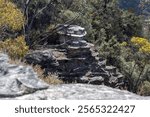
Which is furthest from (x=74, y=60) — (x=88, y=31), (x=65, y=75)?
(x=88, y=31)

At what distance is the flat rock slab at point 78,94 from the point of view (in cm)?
989

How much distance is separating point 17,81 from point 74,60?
937 inches

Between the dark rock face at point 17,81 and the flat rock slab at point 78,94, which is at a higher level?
the dark rock face at point 17,81

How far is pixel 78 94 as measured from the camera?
10.2 meters

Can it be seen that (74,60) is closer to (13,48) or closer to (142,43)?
(142,43)

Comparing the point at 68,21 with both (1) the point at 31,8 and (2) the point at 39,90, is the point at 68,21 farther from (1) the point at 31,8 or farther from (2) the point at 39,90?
(2) the point at 39,90

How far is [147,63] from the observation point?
45844 mm

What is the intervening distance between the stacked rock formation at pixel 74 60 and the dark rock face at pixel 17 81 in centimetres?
1900

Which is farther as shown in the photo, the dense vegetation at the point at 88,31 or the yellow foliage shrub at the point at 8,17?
the dense vegetation at the point at 88,31

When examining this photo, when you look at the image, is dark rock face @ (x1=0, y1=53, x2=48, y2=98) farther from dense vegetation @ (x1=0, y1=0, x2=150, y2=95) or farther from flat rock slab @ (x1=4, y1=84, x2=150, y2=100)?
dense vegetation @ (x1=0, y1=0, x2=150, y2=95)

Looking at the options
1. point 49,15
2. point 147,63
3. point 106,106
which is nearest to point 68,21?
point 49,15

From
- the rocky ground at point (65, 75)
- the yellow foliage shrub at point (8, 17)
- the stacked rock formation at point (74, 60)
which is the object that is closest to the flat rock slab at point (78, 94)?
the rocky ground at point (65, 75)

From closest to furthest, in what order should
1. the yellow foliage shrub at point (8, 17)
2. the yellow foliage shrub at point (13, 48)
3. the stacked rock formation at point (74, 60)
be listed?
1. the yellow foliage shrub at point (13, 48)
2. the yellow foliage shrub at point (8, 17)
3. the stacked rock formation at point (74, 60)

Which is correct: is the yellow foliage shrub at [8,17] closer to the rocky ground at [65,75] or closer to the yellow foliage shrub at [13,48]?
the yellow foliage shrub at [13,48]
